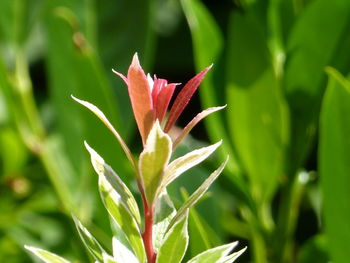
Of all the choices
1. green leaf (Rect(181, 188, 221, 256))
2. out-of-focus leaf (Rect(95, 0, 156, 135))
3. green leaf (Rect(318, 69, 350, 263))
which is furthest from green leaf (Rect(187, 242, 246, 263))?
out-of-focus leaf (Rect(95, 0, 156, 135))

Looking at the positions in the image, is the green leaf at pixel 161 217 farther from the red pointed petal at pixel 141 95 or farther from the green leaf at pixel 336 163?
the green leaf at pixel 336 163

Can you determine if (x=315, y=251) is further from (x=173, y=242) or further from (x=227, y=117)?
(x=173, y=242)

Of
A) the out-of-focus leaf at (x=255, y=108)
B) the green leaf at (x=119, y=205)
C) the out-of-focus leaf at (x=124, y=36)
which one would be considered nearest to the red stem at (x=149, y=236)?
the green leaf at (x=119, y=205)

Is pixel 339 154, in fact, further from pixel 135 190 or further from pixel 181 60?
pixel 181 60

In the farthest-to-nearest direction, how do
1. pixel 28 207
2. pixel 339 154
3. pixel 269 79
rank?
1. pixel 28 207
2. pixel 269 79
3. pixel 339 154

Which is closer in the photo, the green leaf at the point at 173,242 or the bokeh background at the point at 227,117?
the green leaf at the point at 173,242

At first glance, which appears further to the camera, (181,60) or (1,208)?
(181,60)

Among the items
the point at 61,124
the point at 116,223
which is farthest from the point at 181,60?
the point at 116,223
